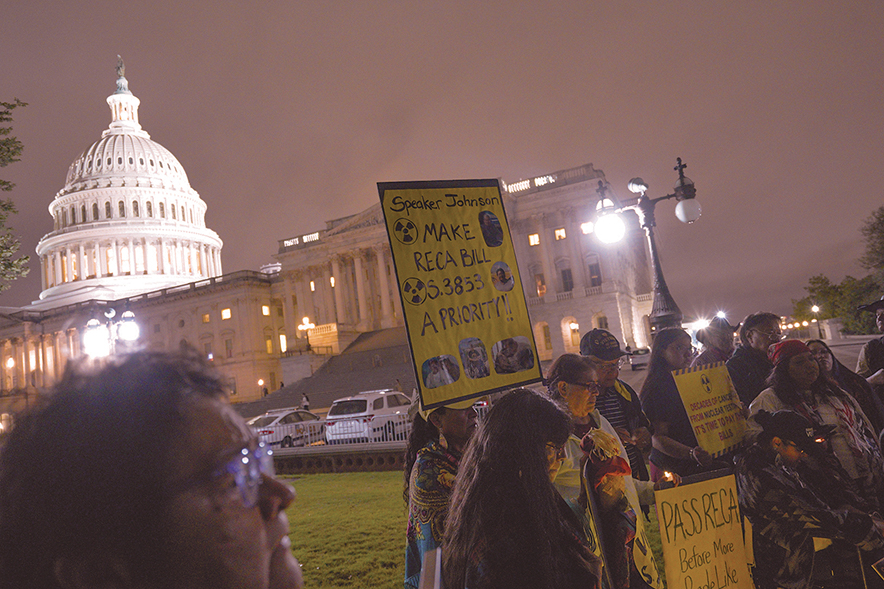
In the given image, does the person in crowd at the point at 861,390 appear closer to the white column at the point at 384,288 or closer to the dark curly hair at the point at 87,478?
the dark curly hair at the point at 87,478

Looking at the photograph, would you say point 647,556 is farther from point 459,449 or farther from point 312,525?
point 312,525

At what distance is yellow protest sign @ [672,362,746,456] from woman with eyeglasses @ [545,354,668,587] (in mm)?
821

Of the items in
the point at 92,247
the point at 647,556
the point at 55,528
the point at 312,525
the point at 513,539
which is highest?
the point at 92,247

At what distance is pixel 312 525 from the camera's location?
30.1 feet

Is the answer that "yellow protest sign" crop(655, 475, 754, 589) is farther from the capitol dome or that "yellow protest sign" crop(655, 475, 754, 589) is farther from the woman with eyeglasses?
the capitol dome

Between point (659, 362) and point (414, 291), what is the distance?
8.75 feet

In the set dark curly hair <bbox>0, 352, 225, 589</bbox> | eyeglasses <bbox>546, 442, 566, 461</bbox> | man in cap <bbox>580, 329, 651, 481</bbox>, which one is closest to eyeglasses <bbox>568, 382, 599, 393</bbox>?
man in cap <bbox>580, 329, 651, 481</bbox>

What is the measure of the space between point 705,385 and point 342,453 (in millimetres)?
11960

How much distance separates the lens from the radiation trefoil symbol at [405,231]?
12.9 feet

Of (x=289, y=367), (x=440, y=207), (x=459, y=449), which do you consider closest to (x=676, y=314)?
(x=440, y=207)

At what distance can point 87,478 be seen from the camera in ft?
3.11

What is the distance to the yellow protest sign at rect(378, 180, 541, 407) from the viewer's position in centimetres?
384

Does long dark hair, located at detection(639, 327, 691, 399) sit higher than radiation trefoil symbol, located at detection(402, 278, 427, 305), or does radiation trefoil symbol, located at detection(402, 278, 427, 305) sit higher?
radiation trefoil symbol, located at detection(402, 278, 427, 305)

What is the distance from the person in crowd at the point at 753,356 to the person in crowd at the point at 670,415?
0.82m
